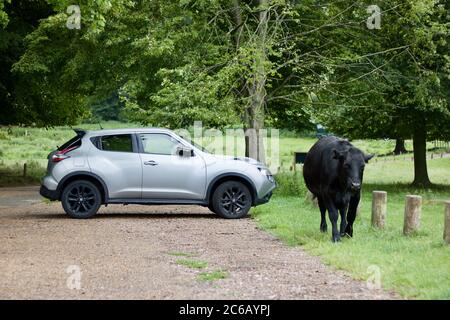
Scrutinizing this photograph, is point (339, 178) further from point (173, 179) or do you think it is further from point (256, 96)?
point (256, 96)

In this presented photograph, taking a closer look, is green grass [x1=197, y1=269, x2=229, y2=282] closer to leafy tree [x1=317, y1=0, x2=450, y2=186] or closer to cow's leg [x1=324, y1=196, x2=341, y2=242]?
cow's leg [x1=324, y1=196, x2=341, y2=242]

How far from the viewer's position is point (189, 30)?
2623 centimetres

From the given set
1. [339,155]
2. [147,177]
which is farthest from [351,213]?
[147,177]

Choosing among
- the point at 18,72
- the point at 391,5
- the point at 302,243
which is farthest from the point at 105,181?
the point at 18,72

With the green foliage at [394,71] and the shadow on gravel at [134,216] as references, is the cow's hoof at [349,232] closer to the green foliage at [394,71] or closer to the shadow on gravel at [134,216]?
the shadow on gravel at [134,216]

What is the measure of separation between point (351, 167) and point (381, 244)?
52.7 inches

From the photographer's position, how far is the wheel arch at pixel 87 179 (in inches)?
732

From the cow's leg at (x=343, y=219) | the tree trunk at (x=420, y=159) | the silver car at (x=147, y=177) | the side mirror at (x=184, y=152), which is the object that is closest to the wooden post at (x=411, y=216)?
the cow's leg at (x=343, y=219)

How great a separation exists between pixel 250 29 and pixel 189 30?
2084 millimetres

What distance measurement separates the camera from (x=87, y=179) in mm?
18797

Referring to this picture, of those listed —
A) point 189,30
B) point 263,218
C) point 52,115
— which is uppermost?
point 189,30

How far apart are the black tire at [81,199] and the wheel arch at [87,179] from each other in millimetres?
75

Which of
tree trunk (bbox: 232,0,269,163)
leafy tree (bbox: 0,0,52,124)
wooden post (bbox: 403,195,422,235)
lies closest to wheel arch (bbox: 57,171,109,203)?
wooden post (bbox: 403,195,422,235)

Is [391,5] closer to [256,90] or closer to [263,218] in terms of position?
[256,90]
